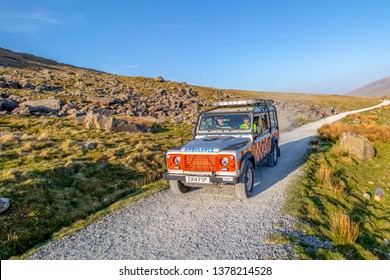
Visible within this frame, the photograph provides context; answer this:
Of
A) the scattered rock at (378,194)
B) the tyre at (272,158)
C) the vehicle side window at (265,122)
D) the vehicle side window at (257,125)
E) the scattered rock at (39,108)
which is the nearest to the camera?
the vehicle side window at (257,125)

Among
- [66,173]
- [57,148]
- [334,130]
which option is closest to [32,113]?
[57,148]

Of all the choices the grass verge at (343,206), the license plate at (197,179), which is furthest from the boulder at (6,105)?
the grass verge at (343,206)

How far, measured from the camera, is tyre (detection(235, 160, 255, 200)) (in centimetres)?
697

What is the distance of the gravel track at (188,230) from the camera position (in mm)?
5004

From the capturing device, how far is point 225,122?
348 inches

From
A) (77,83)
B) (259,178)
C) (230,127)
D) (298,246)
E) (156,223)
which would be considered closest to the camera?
(298,246)

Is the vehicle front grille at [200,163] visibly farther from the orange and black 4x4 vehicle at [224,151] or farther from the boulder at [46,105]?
the boulder at [46,105]

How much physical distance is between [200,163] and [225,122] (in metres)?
2.38

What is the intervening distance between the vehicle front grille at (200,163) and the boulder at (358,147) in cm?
1095

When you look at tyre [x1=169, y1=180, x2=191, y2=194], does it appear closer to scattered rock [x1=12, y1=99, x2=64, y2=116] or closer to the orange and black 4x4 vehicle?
the orange and black 4x4 vehicle

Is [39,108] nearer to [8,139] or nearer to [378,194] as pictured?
[8,139]

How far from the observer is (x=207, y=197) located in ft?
26.0
